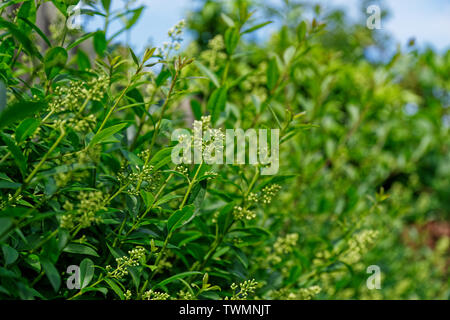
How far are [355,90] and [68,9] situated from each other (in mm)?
2940

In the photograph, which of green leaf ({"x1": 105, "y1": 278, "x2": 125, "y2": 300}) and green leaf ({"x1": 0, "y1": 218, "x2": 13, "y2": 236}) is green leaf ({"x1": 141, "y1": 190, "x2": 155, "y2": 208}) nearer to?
green leaf ({"x1": 105, "y1": 278, "x2": 125, "y2": 300})

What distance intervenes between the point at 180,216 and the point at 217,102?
484 millimetres

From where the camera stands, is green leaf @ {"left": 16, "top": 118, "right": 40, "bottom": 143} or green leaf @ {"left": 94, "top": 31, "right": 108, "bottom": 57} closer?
green leaf @ {"left": 16, "top": 118, "right": 40, "bottom": 143}

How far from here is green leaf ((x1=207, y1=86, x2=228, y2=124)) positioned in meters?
1.25

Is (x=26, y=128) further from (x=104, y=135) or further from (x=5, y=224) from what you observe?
(x=5, y=224)

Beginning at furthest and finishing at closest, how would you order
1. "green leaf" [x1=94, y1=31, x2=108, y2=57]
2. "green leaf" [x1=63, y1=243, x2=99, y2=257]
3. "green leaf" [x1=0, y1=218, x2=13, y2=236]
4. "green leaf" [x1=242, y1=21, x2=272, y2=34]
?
"green leaf" [x1=242, y1=21, x2=272, y2=34] < "green leaf" [x1=94, y1=31, x2=108, y2=57] < "green leaf" [x1=63, y1=243, x2=99, y2=257] < "green leaf" [x1=0, y1=218, x2=13, y2=236]

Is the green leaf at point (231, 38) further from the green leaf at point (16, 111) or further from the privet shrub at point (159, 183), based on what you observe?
the green leaf at point (16, 111)

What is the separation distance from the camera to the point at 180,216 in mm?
917

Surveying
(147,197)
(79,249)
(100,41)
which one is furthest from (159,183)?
(100,41)

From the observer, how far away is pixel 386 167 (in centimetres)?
283

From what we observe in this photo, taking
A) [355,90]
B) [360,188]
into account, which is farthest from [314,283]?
[355,90]

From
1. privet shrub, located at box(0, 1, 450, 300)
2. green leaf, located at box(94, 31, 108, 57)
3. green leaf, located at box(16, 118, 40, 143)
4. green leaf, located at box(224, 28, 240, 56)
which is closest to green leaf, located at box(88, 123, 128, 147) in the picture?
privet shrub, located at box(0, 1, 450, 300)

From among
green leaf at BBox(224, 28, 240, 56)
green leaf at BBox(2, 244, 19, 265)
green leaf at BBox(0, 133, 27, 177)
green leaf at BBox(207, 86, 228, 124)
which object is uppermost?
green leaf at BBox(224, 28, 240, 56)
